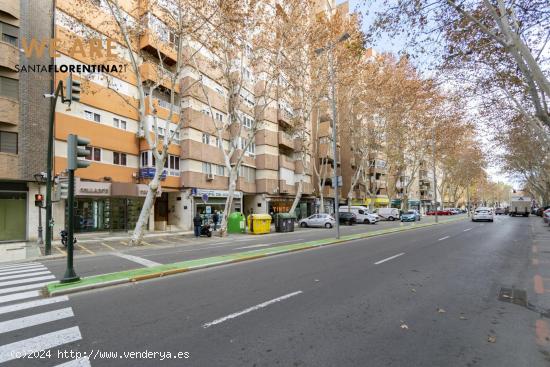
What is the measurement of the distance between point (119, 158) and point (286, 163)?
807 inches

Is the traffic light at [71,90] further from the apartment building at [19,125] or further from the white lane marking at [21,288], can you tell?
the apartment building at [19,125]

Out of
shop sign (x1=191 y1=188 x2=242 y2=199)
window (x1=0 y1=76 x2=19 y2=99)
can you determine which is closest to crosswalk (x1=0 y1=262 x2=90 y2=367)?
window (x1=0 y1=76 x2=19 y2=99)

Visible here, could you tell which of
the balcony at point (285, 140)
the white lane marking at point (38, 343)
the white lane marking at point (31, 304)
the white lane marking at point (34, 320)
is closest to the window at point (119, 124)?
the balcony at point (285, 140)

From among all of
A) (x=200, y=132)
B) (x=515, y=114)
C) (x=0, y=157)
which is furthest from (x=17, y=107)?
(x=515, y=114)

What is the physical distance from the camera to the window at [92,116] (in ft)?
72.9

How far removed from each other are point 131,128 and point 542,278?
2604cm

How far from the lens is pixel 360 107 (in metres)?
35.3

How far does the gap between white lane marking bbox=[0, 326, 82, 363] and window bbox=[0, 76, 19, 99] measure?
19.6 metres

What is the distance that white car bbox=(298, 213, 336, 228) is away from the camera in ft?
106

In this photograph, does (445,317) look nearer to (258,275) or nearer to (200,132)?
(258,275)

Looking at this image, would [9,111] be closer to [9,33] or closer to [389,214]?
[9,33]

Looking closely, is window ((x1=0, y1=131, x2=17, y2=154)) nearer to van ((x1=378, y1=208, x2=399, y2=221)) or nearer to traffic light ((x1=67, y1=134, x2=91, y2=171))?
traffic light ((x1=67, y1=134, x2=91, y2=171))

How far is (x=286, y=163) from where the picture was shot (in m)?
39.9

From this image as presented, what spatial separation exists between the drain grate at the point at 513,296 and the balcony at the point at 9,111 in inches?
913
